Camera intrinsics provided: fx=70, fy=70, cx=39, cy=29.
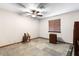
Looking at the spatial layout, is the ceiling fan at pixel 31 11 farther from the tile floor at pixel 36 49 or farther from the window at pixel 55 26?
the tile floor at pixel 36 49

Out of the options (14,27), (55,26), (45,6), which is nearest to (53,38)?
(55,26)

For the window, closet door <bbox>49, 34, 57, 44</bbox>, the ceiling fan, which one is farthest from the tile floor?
the ceiling fan

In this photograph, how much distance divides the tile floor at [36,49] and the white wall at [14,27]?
10cm

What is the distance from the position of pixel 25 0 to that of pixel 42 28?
1.68 feet

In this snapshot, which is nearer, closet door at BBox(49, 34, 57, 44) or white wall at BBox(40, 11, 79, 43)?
white wall at BBox(40, 11, 79, 43)

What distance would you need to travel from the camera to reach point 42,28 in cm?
Answer: 120

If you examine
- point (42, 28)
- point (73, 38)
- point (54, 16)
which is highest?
point (54, 16)

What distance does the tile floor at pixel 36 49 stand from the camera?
1.02 m

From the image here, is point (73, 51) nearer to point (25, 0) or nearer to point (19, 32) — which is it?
point (19, 32)

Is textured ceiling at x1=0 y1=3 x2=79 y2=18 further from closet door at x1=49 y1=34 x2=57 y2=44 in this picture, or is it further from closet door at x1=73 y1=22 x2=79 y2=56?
closet door at x1=49 y1=34 x2=57 y2=44

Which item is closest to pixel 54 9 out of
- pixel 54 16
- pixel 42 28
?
pixel 54 16

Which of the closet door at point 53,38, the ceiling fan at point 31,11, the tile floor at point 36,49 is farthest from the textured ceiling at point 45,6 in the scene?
the tile floor at point 36,49

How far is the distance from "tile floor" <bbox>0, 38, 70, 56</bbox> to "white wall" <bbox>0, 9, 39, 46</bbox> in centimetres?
10

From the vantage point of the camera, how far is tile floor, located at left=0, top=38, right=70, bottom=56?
1.02 metres
